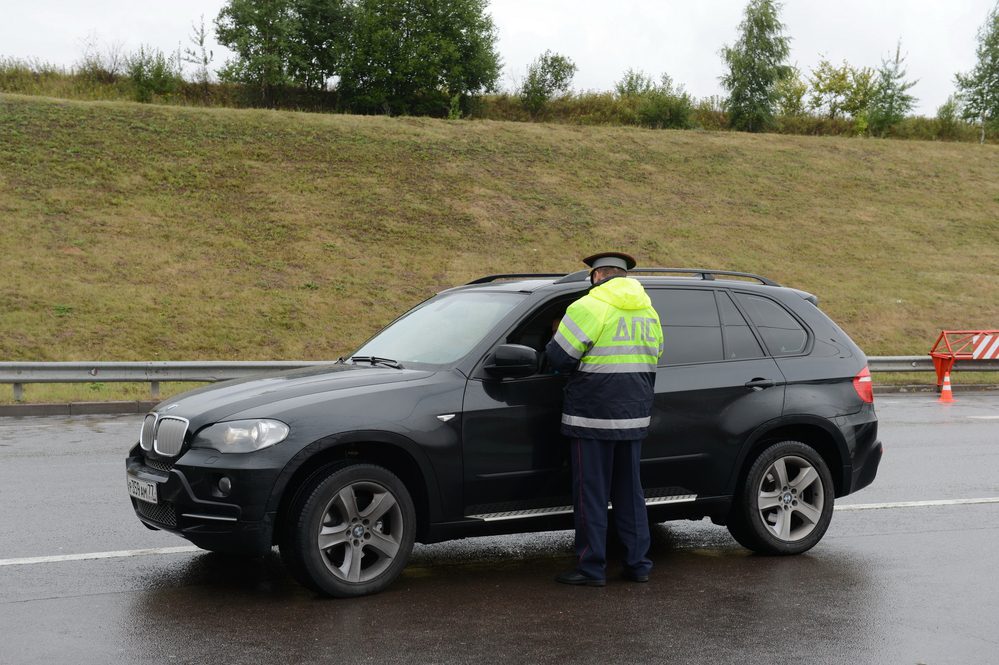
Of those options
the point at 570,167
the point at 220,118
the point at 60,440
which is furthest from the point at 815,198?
the point at 60,440

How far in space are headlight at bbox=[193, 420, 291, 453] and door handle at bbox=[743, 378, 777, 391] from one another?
2828mm

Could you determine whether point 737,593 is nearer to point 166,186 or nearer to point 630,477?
point 630,477

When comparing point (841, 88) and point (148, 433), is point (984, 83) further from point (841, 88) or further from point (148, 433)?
point (148, 433)

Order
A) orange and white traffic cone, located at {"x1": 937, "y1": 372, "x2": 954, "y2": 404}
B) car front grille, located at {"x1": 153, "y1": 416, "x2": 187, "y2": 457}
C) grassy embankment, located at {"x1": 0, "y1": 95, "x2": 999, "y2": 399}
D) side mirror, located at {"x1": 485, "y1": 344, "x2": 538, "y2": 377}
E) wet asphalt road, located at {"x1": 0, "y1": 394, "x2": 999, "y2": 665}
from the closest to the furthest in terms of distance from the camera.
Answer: wet asphalt road, located at {"x1": 0, "y1": 394, "x2": 999, "y2": 665}, car front grille, located at {"x1": 153, "y1": 416, "x2": 187, "y2": 457}, side mirror, located at {"x1": 485, "y1": 344, "x2": 538, "y2": 377}, orange and white traffic cone, located at {"x1": 937, "y1": 372, "x2": 954, "y2": 404}, grassy embankment, located at {"x1": 0, "y1": 95, "x2": 999, "y2": 399}

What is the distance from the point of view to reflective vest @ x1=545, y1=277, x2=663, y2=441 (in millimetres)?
5770

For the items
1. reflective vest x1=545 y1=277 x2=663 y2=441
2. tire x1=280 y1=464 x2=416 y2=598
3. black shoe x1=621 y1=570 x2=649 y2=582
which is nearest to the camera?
tire x1=280 y1=464 x2=416 y2=598

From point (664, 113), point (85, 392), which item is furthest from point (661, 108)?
point (85, 392)

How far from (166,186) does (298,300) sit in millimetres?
8565

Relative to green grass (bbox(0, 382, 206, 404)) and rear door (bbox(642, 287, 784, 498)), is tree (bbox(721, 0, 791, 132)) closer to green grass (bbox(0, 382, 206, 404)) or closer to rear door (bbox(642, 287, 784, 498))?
green grass (bbox(0, 382, 206, 404))

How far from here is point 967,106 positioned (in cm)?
5853

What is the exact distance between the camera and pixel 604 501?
19.2ft

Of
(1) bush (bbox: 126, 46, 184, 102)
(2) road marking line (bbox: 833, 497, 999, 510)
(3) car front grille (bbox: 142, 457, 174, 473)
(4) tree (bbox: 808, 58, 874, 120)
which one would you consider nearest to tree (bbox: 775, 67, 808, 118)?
Answer: (4) tree (bbox: 808, 58, 874, 120)

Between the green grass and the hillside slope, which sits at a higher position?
the hillside slope

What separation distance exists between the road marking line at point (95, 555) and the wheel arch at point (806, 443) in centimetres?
332
